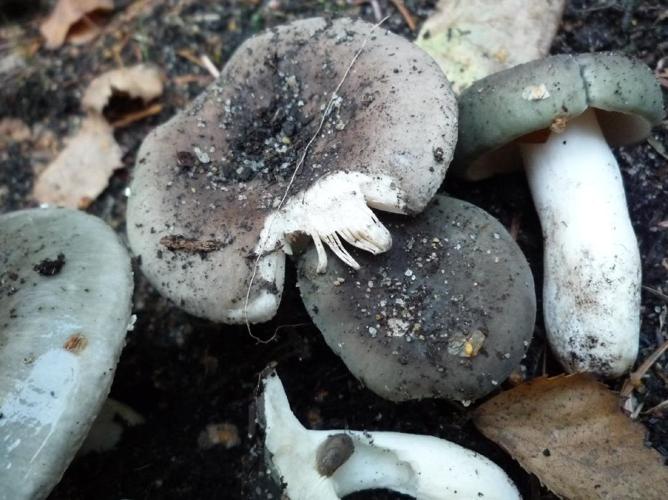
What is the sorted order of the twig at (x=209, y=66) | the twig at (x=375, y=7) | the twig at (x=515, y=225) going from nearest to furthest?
the twig at (x=515, y=225), the twig at (x=375, y=7), the twig at (x=209, y=66)

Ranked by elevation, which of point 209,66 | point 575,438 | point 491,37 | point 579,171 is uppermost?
point 491,37

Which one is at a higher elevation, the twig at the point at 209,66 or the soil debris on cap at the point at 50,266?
the soil debris on cap at the point at 50,266

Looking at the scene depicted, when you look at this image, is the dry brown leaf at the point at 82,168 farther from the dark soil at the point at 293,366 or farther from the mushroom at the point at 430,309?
the mushroom at the point at 430,309

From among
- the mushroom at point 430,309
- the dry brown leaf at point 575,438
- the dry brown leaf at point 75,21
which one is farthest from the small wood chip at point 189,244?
the dry brown leaf at point 75,21

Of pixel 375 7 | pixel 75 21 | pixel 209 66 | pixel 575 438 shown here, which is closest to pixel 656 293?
pixel 575 438

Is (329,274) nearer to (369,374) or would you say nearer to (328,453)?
(369,374)

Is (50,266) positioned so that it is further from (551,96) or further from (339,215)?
(551,96)
